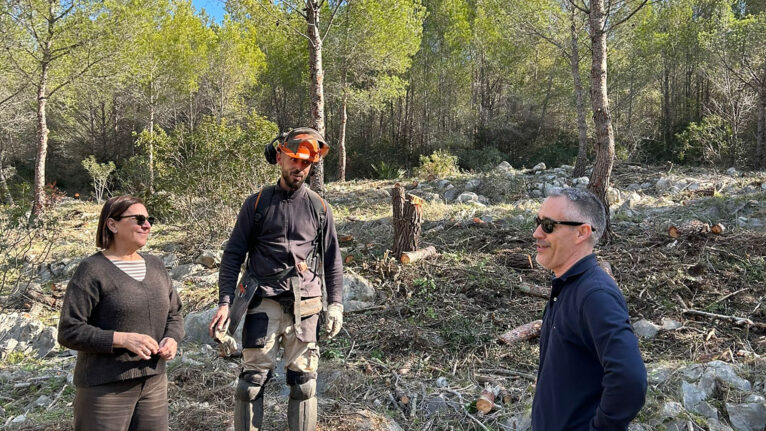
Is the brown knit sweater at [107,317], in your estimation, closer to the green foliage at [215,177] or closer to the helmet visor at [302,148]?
the helmet visor at [302,148]

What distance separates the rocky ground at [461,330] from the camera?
10.0 feet

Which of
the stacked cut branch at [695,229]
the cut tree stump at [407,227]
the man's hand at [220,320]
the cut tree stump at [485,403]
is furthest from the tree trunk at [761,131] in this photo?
the man's hand at [220,320]

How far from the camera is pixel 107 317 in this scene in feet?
6.57

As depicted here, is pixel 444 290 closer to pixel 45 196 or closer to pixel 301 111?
pixel 45 196

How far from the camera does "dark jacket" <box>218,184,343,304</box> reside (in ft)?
8.27

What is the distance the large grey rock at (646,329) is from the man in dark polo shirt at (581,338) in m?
3.00

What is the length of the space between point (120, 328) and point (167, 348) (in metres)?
0.20

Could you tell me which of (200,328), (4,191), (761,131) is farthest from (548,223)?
(761,131)

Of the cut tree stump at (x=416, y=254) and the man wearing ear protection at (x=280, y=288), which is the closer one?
the man wearing ear protection at (x=280, y=288)

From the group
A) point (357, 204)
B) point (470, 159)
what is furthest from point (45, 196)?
point (470, 159)

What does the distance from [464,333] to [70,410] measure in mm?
2886

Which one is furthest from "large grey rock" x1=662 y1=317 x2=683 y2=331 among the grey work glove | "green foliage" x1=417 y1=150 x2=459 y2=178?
"green foliage" x1=417 y1=150 x2=459 y2=178

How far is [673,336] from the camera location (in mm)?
4035

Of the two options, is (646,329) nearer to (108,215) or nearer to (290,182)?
(290,182)
